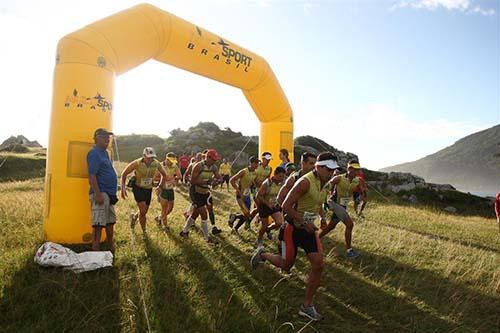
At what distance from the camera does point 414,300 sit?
218 inches

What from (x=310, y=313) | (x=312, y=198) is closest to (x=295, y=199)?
(x=312, y=198)

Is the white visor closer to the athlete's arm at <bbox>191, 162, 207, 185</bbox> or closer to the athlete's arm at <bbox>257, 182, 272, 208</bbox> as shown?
the athlete's arm at <bbox>257, 182, 272, 208</bbox>

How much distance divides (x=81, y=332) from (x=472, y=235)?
1374 cm

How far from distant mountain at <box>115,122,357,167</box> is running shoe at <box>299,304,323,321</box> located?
130ft

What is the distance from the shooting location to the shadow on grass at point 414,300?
4781 millimetres

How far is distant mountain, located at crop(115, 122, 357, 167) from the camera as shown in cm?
5044

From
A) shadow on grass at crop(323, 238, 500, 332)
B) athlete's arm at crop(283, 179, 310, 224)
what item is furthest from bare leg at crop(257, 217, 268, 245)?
athlete's arm at crop(283, 179, 310, 224)

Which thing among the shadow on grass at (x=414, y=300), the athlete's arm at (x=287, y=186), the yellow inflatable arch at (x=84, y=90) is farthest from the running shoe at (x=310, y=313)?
the yellow inflatable arch at (x=84, y=90)

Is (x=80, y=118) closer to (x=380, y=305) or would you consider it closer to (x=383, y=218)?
(x=380, y=305)

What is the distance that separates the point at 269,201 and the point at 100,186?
372cm

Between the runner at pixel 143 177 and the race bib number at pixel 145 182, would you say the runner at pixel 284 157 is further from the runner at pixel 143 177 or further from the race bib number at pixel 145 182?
the race bib number at pixel 145 182

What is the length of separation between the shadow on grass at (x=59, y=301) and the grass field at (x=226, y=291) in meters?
0.01

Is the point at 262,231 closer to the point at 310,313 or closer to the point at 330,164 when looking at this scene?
the point at 310,313

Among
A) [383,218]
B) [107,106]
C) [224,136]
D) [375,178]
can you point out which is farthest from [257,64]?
[224,136]
